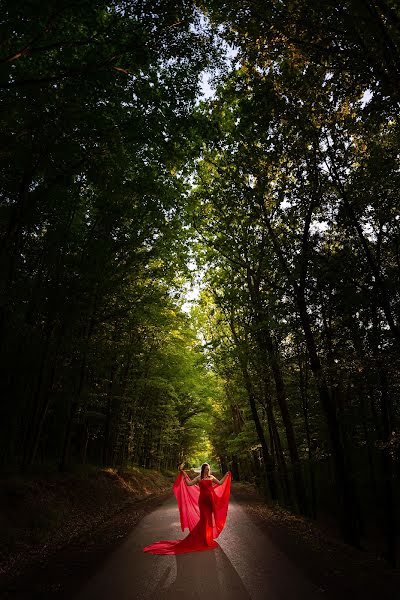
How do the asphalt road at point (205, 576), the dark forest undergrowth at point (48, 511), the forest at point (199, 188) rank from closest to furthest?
the asphalt road at point (205, 576)
the forest at point (199, 188)
the dark forest undergrowth at point (48, 511)

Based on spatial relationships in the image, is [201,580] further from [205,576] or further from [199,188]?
[199,188]

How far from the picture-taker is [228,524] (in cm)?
1066

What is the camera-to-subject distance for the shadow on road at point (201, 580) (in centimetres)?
491

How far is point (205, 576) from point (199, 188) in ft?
42.7

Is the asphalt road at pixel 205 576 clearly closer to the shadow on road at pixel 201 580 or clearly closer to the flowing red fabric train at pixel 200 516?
the shadow on road at pixel 201 580

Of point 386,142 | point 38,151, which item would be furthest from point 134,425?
point 386,142

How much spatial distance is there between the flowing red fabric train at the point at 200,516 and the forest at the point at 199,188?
4351 mm

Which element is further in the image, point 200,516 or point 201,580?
point 200,516

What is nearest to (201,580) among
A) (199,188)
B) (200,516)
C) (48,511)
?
(200,516)

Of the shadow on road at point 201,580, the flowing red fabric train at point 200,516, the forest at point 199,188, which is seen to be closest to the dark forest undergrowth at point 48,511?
the forest at point 199,188

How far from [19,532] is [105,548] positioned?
2302 millimetres

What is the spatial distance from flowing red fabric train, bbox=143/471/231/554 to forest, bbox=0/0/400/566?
4351mm

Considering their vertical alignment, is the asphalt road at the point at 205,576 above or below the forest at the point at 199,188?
below

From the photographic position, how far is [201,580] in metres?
5.49
